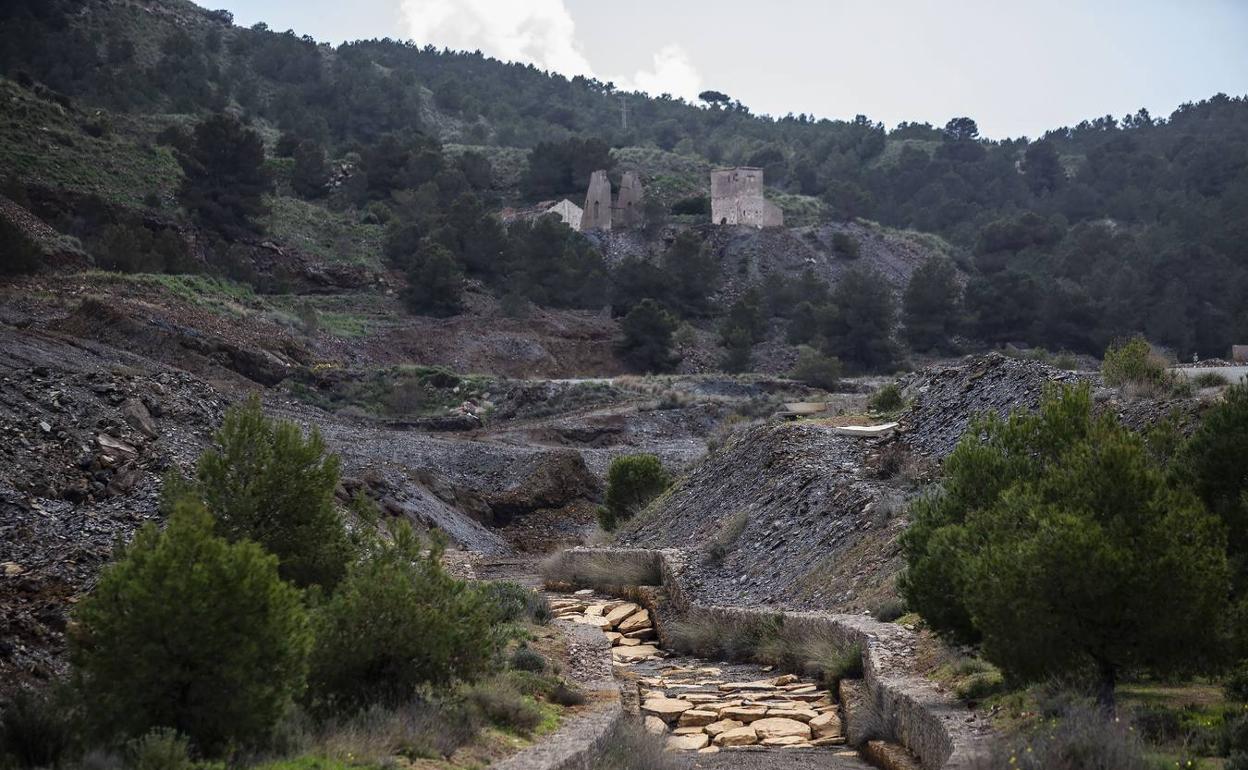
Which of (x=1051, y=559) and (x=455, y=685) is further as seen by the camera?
(x=455, y=685)

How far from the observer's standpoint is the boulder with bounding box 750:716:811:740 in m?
11.9

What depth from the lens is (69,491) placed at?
59.8ft

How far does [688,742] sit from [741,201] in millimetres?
77047

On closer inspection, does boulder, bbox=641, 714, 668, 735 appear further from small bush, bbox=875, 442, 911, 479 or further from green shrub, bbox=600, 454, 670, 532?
green shrub, bbox=600, 454, 670, 532

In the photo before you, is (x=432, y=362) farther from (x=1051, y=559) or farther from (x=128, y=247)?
(x=1051, y=559)

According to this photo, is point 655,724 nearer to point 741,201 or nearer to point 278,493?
point 278,493

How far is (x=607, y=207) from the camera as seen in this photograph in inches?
3364

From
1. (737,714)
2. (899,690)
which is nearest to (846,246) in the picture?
(737,714)

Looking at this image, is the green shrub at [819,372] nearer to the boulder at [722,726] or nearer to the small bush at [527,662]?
the boulder at [722,726]

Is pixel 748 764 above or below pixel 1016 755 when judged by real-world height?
below

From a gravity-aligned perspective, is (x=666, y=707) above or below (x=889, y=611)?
below

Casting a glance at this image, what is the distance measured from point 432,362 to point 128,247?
1331 centimetres

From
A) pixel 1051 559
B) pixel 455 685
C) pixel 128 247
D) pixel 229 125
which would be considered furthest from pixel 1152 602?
pixel 229 125

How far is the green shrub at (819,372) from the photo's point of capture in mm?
55928
